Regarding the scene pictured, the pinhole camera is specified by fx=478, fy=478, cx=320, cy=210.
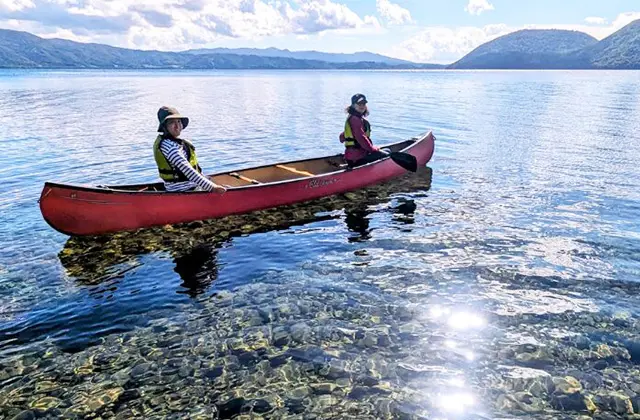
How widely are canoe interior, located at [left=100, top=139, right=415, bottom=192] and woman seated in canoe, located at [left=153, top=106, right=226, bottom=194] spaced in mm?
900

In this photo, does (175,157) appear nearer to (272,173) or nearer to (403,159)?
(272,173)

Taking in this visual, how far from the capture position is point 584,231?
13102 mm

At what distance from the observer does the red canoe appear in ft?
38.4

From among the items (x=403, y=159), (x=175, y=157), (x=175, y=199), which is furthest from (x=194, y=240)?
(x=403, y=159)

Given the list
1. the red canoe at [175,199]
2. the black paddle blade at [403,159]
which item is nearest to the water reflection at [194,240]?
the red canoe at [175,199]

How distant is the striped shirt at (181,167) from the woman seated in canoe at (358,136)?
6425 mm

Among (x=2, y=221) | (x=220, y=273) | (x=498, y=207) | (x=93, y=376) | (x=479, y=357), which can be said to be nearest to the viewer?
(x=93, y=376)

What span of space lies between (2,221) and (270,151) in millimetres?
14713

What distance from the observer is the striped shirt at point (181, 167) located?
39.9 ft

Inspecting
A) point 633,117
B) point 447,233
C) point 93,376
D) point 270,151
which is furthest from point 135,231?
point 633,117

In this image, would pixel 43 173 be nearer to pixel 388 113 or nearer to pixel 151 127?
pixel 151 127

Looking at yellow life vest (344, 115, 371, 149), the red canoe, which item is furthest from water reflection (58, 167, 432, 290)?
yellow life vest (344, 115, 371, 149)

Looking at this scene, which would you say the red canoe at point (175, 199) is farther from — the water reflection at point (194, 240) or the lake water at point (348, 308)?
the lake water at point (348, 308)

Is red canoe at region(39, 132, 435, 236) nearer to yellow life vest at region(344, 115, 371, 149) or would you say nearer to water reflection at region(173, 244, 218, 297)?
yellow life vest at region(344, 115, 371, 149)
